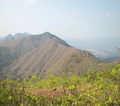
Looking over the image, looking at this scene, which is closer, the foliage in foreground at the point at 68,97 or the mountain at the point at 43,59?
the foliage in foreground at the point at 68,97

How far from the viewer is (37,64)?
235 ft

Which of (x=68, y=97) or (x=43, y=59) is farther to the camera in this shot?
(x=43, y=59)

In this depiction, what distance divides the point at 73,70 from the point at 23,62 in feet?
195

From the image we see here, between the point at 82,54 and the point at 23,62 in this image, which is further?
the point at 23,62

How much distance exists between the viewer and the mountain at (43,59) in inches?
1681

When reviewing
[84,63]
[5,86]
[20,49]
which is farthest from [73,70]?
[20,49]

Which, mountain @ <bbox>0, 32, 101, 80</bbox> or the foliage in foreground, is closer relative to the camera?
the foliage in foreground

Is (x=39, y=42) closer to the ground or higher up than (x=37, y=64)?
higher up

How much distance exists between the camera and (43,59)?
7544 centimetres

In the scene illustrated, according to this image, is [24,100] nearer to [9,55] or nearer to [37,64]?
[37,64]

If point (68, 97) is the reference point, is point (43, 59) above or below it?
below

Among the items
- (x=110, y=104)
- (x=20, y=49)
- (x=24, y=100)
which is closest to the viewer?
(x=110, y=104)

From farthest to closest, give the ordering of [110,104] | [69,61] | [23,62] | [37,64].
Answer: [23,62] → [37,64] → [69,61] → [110,104]

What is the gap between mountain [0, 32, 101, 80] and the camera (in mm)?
42688
